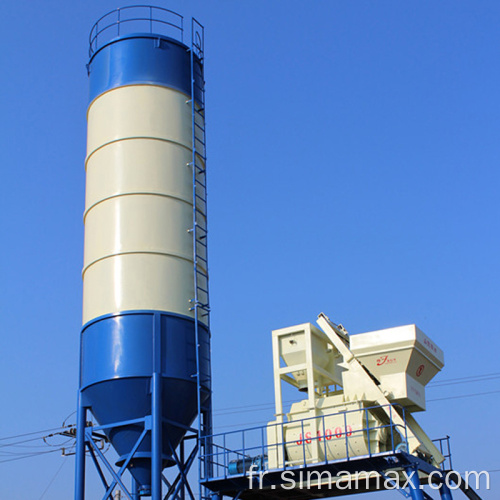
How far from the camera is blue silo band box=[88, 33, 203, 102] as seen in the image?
2608cm

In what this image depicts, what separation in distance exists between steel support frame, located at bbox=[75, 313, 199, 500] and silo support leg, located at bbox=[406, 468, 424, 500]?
20.2 ft

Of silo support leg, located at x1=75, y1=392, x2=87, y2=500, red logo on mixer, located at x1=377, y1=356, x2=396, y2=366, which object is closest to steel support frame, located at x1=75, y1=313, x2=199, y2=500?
silo support leg, located at x1=75, y1=392, x2=87, y2=500

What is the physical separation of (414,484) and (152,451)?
665cm

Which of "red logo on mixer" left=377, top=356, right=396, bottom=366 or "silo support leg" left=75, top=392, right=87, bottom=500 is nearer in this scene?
"red logo on mixer" left=377, top=356, right=396, bottom=366

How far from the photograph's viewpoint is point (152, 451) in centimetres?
2183

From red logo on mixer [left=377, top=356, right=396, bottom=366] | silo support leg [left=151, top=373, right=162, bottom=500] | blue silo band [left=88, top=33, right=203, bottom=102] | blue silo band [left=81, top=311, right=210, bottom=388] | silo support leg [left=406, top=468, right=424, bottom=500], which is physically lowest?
silo support leg [left=406, top=468, right=424, bottom=500]

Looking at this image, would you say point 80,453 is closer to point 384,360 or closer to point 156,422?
point 156,422

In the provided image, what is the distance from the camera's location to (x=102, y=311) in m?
23.7

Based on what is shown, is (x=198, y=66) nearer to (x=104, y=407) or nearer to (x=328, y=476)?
(x=104, y=407)

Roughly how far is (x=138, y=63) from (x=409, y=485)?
48.3 feet

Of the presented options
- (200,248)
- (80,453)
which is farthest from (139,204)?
(80,453)

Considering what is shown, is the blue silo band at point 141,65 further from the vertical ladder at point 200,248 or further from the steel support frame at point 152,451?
the steel support frame at point 152,451

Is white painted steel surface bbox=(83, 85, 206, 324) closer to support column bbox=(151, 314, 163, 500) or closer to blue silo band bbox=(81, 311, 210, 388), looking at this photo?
blue silo band bbox=(81, 311, 210, 388)

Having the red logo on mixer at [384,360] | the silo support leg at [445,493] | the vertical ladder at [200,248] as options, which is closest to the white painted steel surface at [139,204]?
the vertical ladder at [200,248]
